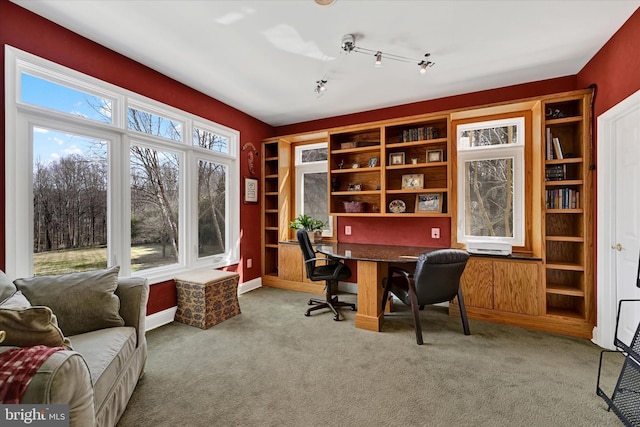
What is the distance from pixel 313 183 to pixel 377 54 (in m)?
2.41

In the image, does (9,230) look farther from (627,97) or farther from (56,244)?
(627,97)

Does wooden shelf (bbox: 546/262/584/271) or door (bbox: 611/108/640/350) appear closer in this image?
door (bbox: 611/108/640/350)

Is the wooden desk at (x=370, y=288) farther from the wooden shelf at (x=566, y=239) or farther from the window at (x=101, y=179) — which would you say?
the window at (x=101, y=179)

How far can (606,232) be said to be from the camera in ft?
8.22

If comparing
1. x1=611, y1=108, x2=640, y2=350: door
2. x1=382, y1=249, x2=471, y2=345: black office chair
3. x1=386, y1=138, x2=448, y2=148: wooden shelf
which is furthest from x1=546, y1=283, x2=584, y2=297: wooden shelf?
x1=386, y1=138, x2=448, y2=148: wooden shelf

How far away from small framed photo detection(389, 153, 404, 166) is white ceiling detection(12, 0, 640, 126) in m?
0.84

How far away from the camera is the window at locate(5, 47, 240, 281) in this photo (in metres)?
2.12

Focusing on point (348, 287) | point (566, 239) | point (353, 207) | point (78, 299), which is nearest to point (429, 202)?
point (353, 207)

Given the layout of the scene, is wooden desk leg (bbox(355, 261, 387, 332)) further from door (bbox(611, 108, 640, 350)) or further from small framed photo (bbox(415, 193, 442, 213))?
door (bbox(611, 108, 640, 350))

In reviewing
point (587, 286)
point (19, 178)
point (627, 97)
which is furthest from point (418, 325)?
point (19, 178)

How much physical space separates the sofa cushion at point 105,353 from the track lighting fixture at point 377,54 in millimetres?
2813

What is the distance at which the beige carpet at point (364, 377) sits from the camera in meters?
1.66

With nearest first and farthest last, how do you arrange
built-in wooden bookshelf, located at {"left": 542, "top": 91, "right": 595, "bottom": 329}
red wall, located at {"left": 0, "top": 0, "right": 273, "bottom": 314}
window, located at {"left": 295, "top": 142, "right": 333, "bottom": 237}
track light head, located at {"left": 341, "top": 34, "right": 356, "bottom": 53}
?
1. red wall, located at {"left": 0, "top": 0, "right": 273, "bottom": 314}
2. track light head, located at {"left": 341, "top": 34, "right": 356, "bottom": 53}
3. built-in wooden bookshelf, located at {"left": 542, "top": 91, "right": 595, "bottom": 329}
4. window, located at {"left": 295, "top": 142, "right": 333, "bottom": 237}

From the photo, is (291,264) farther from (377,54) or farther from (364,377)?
(377,54)
